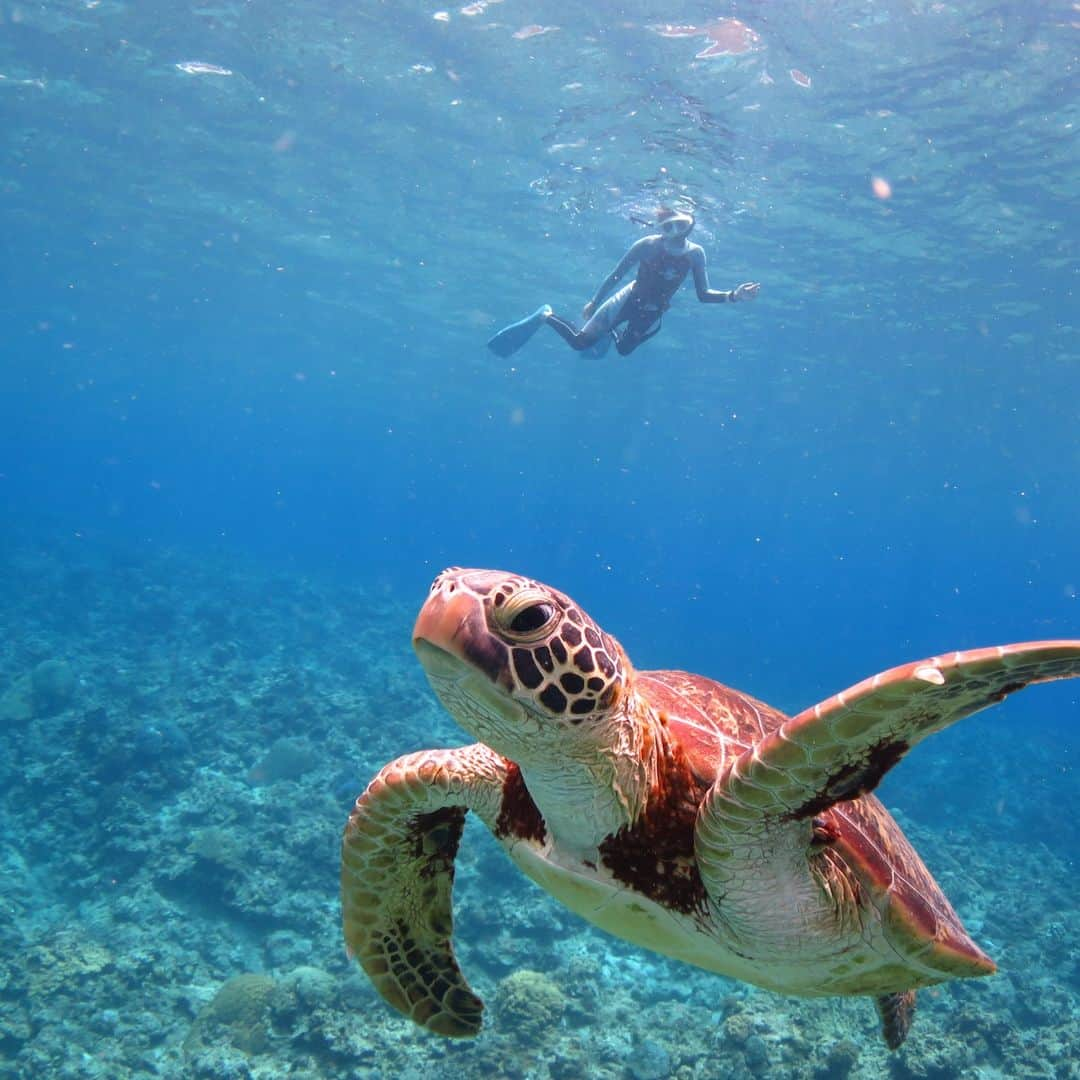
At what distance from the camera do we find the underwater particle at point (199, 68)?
48.0ft

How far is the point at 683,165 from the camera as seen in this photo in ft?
48.9

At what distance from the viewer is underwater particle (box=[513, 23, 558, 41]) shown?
11.7 m

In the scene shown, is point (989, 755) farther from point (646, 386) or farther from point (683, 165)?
point (646, 386)

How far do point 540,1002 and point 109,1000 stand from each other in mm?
3484

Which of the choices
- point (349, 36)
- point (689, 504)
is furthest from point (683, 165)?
point (689, 504)

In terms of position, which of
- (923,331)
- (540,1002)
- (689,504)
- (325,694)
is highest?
(923,331)

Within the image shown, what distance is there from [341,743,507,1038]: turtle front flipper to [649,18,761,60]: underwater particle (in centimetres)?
1160

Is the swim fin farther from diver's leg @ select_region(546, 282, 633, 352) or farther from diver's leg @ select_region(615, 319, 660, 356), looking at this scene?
diver's leg @ select_region(615, 319, 660, 356)

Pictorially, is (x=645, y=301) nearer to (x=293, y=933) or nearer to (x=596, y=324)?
(x=596, y=324)

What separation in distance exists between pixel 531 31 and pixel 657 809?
1290 cm

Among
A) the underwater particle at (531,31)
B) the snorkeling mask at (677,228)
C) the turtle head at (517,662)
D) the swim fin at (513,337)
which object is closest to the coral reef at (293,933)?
the turtle head at (517,662)

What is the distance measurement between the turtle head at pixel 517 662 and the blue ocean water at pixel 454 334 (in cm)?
453

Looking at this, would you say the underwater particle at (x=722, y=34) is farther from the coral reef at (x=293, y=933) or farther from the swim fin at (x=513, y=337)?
the coral reef at (x=293, y=933)

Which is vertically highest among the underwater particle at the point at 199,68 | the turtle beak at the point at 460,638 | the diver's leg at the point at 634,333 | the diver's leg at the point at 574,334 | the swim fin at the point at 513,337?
the underwater particle at the point at 199,68
